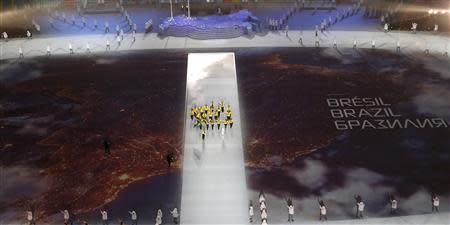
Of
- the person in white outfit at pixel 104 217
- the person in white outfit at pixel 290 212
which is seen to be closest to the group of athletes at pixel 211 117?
the person in white outfit at pixel 290 212

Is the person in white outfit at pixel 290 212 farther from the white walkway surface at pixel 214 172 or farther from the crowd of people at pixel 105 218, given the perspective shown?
the crowd of people at pixel 105 218

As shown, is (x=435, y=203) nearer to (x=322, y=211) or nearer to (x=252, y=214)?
(x=322, y=211)

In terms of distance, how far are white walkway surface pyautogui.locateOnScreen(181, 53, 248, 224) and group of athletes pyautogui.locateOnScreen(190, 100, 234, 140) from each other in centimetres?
42

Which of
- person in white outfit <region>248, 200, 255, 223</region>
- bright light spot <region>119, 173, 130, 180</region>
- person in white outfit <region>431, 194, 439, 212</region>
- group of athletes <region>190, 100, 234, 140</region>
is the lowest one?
person in white outfit <region>248, 200, 255, 223</region>

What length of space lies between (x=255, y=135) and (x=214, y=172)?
5.51 meters

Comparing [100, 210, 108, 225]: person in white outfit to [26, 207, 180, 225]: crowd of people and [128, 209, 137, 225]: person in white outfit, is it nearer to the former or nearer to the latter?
[26, 207, 180, 225]: crowd of people

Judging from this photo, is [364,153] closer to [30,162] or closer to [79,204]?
[79,204]

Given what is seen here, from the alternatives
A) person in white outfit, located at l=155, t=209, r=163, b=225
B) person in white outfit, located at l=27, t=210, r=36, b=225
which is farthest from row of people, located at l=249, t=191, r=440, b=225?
person in white outfit, located at l=27, t=210, r=36, b=225

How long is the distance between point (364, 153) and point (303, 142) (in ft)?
13.3

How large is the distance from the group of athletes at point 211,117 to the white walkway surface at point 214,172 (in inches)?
A: 16.4

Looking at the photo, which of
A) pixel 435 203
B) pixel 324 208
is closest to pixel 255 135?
pixel 324 208

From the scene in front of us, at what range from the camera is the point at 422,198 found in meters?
31.5

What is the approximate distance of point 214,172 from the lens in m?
34.2

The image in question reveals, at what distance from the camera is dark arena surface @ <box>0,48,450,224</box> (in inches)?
1268
